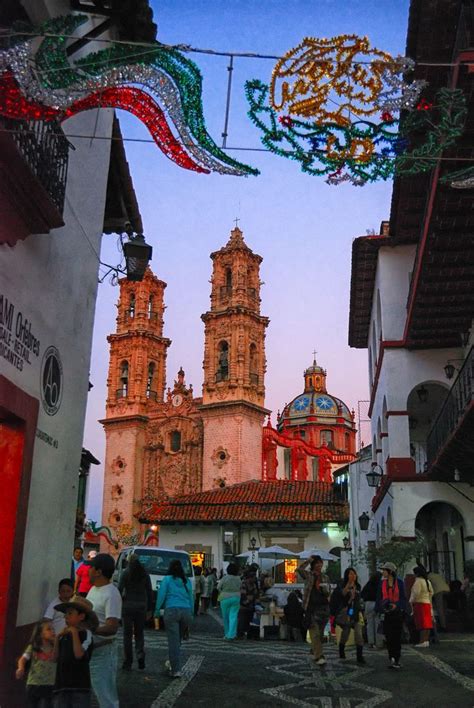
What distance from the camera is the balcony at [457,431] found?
14.7 metres

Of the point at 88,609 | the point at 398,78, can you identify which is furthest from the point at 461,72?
the point at 88,609

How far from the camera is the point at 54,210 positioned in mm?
7602

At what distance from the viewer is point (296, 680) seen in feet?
32.4

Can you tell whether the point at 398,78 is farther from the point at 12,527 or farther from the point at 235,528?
the point at 235,528

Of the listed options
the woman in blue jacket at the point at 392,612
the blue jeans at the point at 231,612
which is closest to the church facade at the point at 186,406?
the blue jeans at the point at 231,612

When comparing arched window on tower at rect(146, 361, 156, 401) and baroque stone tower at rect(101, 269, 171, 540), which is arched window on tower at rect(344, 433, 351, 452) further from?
arched window on tower at rect(146, 361, 156, 401)

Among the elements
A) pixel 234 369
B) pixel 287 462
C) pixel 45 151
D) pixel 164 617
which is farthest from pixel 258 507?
pixel 287 462

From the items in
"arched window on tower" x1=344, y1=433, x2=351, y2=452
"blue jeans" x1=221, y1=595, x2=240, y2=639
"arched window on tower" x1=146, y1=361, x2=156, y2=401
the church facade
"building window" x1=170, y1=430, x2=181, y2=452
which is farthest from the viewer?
"arched window on tower" x1=344, y1=433, x2=351, y2=452

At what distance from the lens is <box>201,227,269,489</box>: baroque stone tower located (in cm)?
5591

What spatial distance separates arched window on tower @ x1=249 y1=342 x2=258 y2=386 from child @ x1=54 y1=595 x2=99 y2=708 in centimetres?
5287

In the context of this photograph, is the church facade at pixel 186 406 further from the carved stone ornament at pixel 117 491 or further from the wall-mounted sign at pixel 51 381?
the wall-mounted sign at pixel 51 381

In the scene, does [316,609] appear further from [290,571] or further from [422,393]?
[290,571]

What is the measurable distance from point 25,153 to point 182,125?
158 cm

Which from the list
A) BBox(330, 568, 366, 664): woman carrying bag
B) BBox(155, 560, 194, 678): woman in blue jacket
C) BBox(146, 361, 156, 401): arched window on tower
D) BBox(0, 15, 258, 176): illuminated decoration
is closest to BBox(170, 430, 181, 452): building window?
BBox(146, 361, 156, 401): arched window on tower
